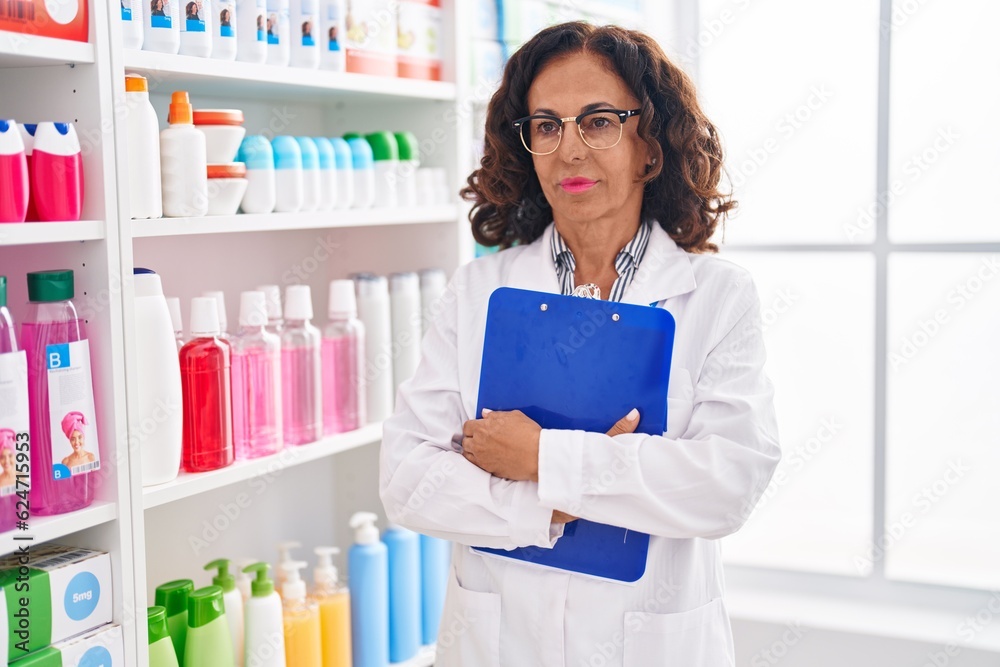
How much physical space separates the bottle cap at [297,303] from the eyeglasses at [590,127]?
0.50 m

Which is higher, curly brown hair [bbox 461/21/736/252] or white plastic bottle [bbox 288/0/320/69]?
white plastic bottle [bbox 288/0/320/69]

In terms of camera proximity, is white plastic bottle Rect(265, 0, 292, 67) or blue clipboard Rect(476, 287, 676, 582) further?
white plastic bottle Rect(265, 0, 292, 67)

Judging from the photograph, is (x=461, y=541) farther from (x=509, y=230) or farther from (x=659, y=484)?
(x=509, y=230)

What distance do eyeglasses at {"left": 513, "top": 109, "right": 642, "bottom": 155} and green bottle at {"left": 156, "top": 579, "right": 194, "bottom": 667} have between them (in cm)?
89

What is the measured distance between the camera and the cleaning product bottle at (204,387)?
4.94 feet

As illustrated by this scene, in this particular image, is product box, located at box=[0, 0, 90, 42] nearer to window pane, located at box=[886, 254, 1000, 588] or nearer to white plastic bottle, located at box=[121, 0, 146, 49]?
white plastic bottle, located at box=[121, 0, 146, 49]

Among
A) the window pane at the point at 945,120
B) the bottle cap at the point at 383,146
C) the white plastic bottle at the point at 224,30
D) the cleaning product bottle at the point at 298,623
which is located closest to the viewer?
the white plastic bottle at the point at 224,30

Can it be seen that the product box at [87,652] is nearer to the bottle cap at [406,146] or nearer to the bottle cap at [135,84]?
the bottle cap at [135,84]

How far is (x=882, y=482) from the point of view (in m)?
2.24

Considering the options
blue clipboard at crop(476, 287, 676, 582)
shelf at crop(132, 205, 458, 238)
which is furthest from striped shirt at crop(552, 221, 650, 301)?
shelf at crop(132, 205, 458, 238)

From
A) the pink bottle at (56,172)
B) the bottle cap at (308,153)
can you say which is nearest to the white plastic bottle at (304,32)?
the bottle cap at (308,153)

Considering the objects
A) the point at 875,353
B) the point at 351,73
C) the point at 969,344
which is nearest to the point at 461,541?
the point at 351,73

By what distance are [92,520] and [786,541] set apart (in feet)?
5.73

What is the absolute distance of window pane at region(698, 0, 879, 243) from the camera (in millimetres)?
2285
